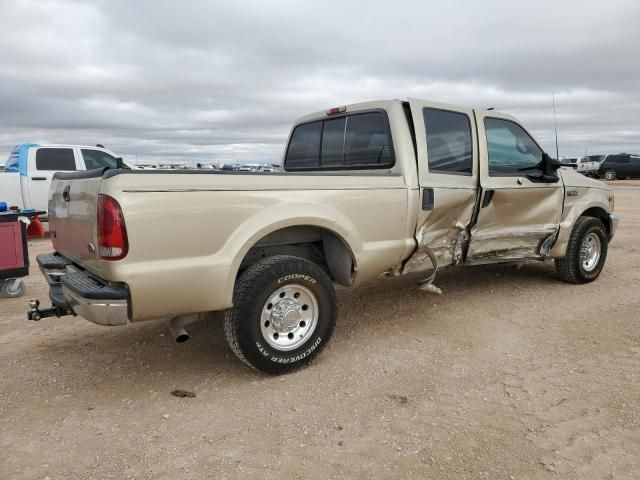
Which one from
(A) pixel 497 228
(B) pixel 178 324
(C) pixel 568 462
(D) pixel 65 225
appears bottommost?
(C) pixel 568 462

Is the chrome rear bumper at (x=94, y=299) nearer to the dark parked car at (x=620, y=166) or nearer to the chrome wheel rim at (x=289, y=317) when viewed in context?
the chrome wheel rim at (x=289, y=317)

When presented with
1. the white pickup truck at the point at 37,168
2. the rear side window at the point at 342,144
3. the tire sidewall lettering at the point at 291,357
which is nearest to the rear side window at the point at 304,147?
the rear side window at the point at 342,144

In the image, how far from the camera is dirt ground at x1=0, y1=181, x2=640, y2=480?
8.59ft

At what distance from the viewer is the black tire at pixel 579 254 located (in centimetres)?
569

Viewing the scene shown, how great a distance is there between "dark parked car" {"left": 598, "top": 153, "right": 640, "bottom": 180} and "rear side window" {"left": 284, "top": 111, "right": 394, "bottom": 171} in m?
30.8

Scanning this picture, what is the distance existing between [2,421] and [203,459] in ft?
4.42

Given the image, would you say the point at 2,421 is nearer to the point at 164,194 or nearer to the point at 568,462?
the point at 164,194

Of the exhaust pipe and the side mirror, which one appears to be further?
the side mirror

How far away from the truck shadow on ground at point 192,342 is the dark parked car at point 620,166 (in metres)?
28.8

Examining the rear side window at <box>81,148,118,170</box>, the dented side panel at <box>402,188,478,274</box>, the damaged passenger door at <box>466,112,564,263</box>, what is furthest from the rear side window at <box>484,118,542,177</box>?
the rear side window at <box>81,148,118,170</box>

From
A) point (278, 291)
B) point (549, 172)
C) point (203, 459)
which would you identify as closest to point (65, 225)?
point (278, 291)

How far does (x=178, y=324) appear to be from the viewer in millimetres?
3408

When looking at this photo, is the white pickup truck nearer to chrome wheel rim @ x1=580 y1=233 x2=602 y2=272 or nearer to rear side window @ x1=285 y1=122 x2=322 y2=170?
rear side window @ x1=285 y1=122 x2=322 y2=170

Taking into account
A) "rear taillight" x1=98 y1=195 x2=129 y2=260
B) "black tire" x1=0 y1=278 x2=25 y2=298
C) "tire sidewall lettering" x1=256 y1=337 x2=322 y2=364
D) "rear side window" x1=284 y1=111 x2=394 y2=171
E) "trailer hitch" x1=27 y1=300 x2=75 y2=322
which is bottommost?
"tire sidewall lettering" x1=256 y1=337 x2=322 y2=364
